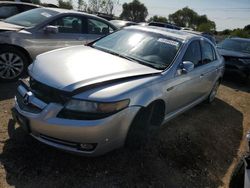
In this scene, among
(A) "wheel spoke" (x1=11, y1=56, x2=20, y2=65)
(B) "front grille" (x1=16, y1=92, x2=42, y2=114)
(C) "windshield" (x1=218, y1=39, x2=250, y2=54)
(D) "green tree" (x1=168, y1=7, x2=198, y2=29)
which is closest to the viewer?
(B) "front grille" (x1=16, y1=92, x2=42, y2=114)

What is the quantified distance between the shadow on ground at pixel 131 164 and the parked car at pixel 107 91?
1.04 feet

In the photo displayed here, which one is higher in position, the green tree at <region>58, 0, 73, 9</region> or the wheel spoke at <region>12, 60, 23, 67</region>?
the wheel spoke at <region>12, 60, 23, 67</region>

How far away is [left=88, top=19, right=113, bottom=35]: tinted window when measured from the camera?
275 inches

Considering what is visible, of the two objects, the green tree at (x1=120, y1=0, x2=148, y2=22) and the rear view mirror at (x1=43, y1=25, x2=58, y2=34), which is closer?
the rear view mirror at (x1=43, y1=25, x2=58, y2=34)

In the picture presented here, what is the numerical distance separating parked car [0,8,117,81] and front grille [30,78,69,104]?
8.40ft

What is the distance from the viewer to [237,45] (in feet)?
34.7

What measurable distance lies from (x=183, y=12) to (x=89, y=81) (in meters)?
84.9

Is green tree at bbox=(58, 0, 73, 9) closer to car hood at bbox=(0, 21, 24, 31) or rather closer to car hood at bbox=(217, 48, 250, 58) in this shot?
car hood at bbox=(217, 48, 250, 58)

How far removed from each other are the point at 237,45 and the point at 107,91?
8.67m

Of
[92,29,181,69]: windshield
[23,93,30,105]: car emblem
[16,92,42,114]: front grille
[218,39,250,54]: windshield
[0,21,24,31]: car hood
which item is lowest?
[218,39,250,54]: windshield

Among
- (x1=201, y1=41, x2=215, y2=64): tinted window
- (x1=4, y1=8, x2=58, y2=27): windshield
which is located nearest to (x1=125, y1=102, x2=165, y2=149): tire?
(x1=201, y1=41, x2=215, y2=64): tinted window

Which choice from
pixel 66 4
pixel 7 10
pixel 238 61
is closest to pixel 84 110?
pixel 7 10

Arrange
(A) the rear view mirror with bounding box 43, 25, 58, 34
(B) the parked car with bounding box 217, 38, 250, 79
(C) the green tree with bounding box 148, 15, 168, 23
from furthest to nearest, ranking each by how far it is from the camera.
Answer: (C) the green tree with bounding box 148, 15, 168, 23
(B) the parked car with bounding box 217, 38, 250, 79
(A) the rear view mirror with bounding box 43, 25, 58, 34

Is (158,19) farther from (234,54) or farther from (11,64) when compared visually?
(11,64)
